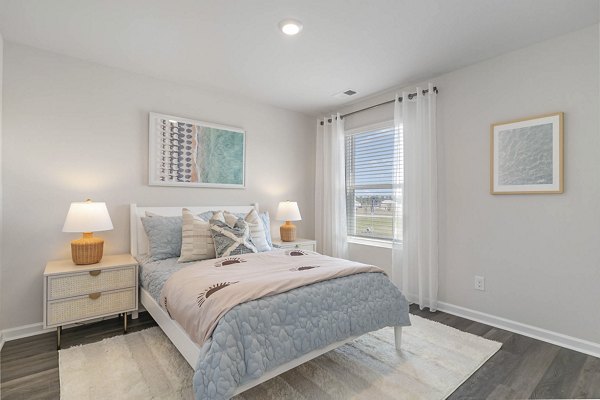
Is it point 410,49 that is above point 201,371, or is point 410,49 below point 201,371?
above

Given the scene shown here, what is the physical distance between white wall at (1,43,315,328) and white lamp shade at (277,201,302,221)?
76 centimetres

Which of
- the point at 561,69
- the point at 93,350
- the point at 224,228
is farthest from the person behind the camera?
the point at 224,228

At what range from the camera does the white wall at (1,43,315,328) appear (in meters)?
2.49

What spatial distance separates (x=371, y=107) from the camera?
12.5ft

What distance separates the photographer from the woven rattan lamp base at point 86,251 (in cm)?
245

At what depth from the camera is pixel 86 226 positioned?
2.40 m

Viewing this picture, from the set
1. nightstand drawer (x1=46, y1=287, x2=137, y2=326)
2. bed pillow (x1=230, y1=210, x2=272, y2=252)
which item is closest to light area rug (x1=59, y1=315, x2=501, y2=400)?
nightstand drawer (x1=46, y1=287, x2=137, y2=326)

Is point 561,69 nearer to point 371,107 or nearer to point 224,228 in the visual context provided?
point 371,107

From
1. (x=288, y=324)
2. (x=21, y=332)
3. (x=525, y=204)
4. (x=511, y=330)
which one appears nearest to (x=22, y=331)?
(x=21, y=332)

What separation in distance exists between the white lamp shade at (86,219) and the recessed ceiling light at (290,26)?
2.06 meters

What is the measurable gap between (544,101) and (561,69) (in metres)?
0.25

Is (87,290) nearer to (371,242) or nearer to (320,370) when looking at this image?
(320,370)

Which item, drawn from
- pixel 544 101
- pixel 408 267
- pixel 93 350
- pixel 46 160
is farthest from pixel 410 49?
pixel 93 350

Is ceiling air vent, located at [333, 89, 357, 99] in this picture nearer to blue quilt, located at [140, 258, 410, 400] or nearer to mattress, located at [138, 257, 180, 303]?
blue quilt, located at [140, 258, 410, 400]
